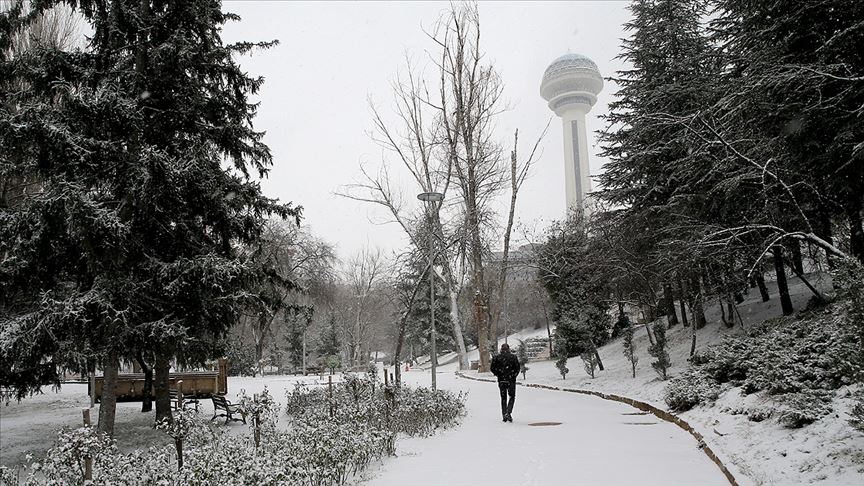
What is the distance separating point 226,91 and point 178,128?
51.6 inches

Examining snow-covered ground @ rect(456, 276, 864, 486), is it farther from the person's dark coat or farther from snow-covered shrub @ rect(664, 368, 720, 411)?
the person's dark coat

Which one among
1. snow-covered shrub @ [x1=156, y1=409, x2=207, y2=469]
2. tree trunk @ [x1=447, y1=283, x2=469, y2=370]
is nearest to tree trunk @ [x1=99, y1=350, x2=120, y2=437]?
snow-covered shrub @ [x1=156, y1=409, x2=207, y2=469]

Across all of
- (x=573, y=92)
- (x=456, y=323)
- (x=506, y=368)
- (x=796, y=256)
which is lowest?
(x=506, y=368)

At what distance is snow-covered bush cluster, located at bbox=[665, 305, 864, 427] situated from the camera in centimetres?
668

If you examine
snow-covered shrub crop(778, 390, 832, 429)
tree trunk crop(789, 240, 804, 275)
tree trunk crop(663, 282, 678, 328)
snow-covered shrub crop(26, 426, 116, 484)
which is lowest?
snow-covered shrub crop(778, 390, 832, 429)

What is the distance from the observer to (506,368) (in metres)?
11.9

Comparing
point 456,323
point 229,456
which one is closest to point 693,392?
point 229,456

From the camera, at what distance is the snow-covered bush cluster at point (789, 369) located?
668 cm

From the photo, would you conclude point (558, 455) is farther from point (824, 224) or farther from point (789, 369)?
point (824, 224)

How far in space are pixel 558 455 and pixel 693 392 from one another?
4.32 meters

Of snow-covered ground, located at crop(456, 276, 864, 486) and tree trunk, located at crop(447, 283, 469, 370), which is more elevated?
tree trunk, located at crop(447, 283, 469, 370)

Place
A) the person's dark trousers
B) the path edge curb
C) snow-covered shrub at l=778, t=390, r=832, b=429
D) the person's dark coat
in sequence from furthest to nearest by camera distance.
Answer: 1. the person's dark coat
2. the person's dark trousers
3. snow-covered shrub at l=778, t=390, r=832, b=429
4. the path edge curb

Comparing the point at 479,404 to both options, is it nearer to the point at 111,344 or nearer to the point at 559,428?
the point at 559,428

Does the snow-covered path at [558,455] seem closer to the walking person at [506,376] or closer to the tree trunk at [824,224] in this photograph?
the walking person at [506,376]
